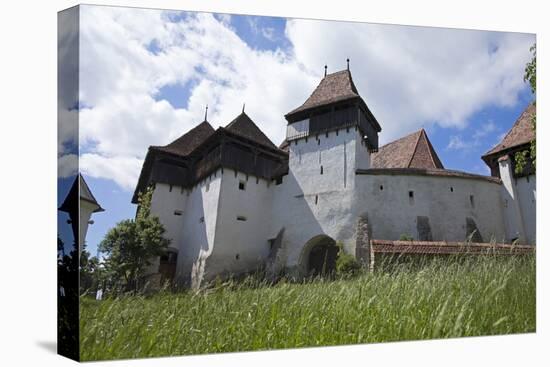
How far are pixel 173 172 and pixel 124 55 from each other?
1969 mm

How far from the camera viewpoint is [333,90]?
612 centimetres

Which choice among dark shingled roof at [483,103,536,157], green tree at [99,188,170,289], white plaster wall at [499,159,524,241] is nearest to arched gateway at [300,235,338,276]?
green tree at [99,188,170,289]

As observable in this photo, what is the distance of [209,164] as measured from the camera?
711 cm

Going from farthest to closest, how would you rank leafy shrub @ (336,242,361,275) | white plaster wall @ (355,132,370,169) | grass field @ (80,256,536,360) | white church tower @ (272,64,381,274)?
1. white plaster wall @ (355,132,370,169)
2. white church tower @ (272,64,381,274)
3. leafy shrub @ (336,242,361,275)
4. grass field @ (80,256,536,360)

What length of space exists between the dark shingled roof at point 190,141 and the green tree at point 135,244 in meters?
0.52

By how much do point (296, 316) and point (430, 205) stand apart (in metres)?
3.78

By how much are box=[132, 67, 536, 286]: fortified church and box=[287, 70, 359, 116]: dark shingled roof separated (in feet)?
0.07

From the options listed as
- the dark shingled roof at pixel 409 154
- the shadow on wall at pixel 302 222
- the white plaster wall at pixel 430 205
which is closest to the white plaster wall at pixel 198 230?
the shadow on wall at pixel 302 222

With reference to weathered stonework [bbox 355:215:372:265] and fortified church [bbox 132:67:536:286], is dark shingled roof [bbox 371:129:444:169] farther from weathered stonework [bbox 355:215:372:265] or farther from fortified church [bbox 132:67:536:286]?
weathered stonework [bbox 355:215:372:265]

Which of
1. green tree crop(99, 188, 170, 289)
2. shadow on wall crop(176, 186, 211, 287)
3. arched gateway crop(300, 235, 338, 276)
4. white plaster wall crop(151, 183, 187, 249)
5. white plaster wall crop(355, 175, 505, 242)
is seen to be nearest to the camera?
green tree crop(99, 188, 170, 289)

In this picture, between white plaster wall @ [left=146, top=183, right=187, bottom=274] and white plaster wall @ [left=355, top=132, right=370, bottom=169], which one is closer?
white plaster wall @ [left=146, top=183, right=187, bottom=274]

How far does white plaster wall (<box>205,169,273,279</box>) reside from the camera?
19.5 ft

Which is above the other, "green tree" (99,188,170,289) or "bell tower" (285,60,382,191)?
"bell tower" (285,60,382,191)

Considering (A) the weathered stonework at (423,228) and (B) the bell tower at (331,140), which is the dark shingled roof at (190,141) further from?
(A) the weathered stonework at (423,228)
